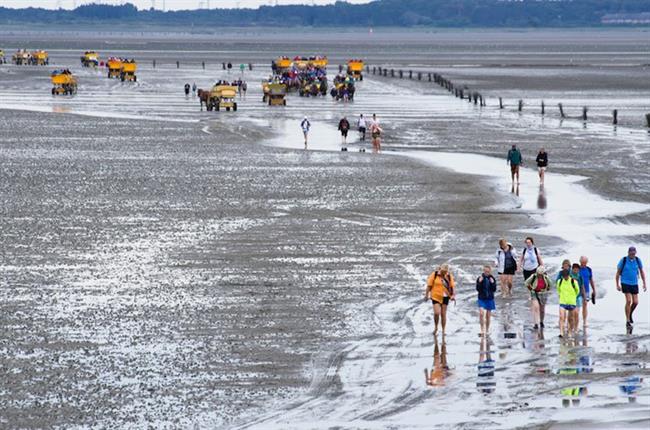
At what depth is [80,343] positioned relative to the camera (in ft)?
71.8

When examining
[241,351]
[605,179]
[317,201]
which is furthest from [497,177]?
[241,351]

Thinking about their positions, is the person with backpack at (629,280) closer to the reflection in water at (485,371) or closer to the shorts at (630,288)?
the shorts at (630,288)

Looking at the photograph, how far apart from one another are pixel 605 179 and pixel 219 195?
40.5 feet

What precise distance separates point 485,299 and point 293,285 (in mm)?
5503

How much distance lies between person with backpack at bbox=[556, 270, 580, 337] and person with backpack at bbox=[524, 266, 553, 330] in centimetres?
33

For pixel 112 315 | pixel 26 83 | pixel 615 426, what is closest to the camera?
pixel 615 426

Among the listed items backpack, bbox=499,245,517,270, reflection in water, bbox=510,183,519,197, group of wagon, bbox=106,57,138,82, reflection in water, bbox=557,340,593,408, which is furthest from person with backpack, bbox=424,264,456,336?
group of wagon, bbox=106,57,138,82

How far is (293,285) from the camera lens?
26.8 meters

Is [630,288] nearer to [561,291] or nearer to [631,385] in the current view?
[561,291]

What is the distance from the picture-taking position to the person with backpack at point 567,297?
72.4 ft

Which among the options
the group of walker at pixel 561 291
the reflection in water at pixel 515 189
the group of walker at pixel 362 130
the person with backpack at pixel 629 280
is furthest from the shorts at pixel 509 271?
the group of walker at pixel 362 130

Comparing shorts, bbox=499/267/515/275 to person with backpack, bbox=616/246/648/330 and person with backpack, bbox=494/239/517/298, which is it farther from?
person with backpack, bbox=616/246/648/330

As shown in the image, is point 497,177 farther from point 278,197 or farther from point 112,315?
point 112,315

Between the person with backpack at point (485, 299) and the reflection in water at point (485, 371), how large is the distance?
0.40 meters
